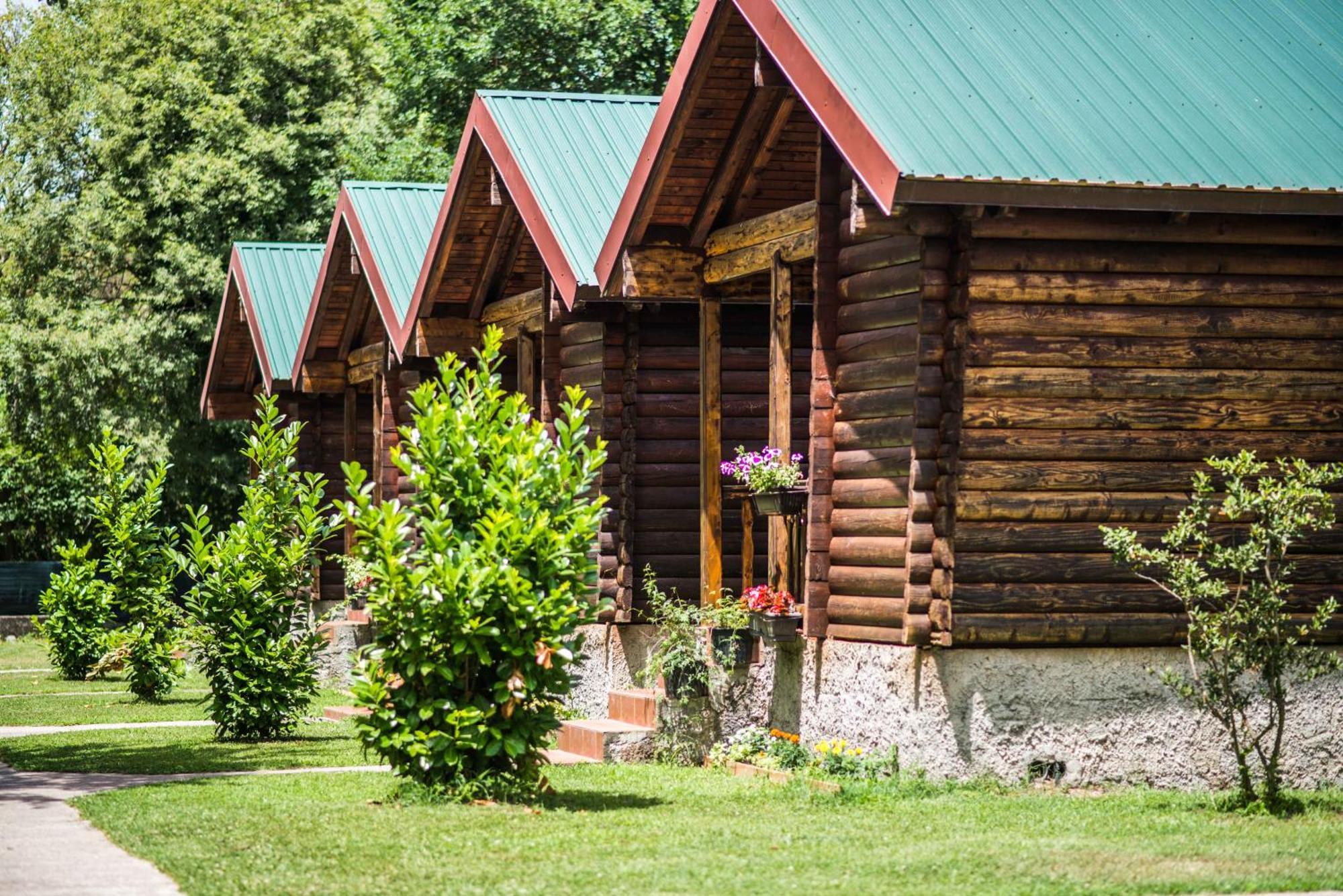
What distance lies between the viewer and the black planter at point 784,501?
13.9m

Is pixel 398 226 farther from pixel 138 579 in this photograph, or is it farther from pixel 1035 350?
pixel 1035 350

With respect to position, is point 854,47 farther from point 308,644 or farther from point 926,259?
point 308,644

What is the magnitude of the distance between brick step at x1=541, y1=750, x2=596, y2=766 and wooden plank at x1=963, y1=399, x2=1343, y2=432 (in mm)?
4600

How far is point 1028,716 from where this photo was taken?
12.0 m

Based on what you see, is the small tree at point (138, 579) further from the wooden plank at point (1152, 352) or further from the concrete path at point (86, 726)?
the wooden plank at point (1152, 352)

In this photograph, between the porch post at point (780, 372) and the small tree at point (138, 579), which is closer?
the porch post at point (780, 372)

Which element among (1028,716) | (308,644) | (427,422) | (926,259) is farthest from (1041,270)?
(308,644)

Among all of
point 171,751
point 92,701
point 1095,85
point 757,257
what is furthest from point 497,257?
point 1095,85

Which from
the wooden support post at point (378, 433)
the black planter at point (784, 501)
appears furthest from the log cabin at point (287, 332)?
the black planter at point (784, 501)

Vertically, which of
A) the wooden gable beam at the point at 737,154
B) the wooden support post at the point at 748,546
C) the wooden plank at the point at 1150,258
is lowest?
the wooden support post at the point at 748,546

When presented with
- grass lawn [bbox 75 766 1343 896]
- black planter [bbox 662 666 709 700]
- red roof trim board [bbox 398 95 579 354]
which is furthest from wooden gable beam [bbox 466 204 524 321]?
grass lawn [bbox 75 766 1343 896]

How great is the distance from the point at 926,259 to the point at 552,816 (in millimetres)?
4410

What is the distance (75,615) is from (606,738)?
1523 cm

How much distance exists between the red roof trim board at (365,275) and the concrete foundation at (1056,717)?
34.0ft
